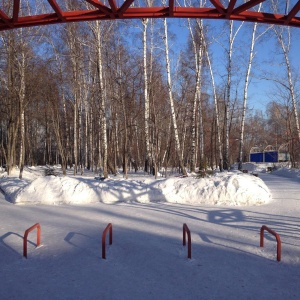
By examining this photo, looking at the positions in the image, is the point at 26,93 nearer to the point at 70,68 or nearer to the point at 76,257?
the point at 70,68

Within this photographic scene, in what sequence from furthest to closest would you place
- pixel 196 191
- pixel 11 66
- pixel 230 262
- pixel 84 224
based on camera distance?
pixel 11 66, pixel 196 191, pixel 84 224, pixel 230 262

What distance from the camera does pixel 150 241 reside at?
23.2ft

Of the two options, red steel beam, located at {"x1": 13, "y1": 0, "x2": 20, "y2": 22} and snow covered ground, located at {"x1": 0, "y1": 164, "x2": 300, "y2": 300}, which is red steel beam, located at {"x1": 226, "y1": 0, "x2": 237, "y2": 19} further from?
snow covered ground, located at {"x1": 0, "y1": 164, "x2": 300, "y2": 300}

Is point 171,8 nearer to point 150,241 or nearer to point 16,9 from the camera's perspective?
point 16,9

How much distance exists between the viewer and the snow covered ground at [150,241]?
4742mm

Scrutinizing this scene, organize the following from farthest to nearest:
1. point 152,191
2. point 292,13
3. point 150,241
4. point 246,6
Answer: point 152,191, point 150,241, point 292,13, point 246,6

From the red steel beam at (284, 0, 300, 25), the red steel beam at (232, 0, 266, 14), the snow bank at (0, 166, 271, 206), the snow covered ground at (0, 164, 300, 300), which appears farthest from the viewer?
the snow bank at (0, 166, 271, 206)

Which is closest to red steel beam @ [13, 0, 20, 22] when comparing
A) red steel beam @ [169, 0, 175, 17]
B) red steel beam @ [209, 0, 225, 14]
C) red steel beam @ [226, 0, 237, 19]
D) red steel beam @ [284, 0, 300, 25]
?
red steel beam @ [169, 0, 175, 17]

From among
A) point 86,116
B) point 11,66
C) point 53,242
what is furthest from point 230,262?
point 86,116

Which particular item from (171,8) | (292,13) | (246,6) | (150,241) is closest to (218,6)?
(246,6)

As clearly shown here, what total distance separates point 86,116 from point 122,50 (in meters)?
10.6

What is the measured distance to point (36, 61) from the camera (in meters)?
23.0

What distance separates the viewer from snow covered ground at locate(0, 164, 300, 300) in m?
4.74

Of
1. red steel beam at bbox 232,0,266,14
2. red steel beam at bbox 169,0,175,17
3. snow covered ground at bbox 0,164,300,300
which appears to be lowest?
snow covered ground at bbox 0,164,300,300
